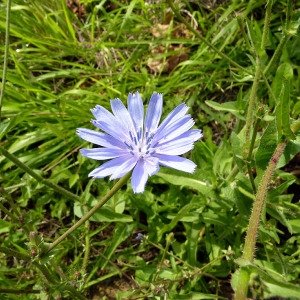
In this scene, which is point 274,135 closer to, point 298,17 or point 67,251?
point 298,17

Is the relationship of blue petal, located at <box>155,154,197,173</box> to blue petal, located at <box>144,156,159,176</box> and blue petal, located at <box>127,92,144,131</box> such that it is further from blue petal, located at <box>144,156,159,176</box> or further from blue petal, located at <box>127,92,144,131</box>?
blue petal, located at <box>127,92,144,131</box>

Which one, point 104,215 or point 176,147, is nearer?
point 176,147

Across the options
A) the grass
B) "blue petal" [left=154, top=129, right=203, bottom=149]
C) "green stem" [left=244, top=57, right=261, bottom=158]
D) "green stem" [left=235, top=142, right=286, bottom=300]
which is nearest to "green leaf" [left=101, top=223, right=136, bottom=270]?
the grass

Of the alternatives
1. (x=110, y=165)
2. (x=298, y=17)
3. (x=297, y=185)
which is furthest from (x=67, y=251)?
(x=298, y=17)

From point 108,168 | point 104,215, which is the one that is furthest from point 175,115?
point 104,215

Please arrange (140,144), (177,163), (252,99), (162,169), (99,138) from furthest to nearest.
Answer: (162,169)
(252,99)
(140,144)
(99,138)
(177,163)

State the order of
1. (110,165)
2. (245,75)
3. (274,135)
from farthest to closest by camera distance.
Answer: (245,75)
(274,135)
(110,165)

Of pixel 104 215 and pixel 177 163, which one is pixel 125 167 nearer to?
pixel 177 163
